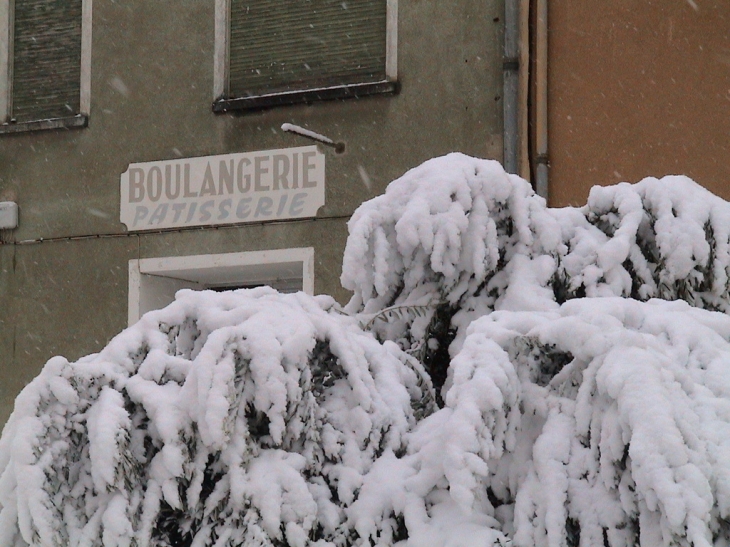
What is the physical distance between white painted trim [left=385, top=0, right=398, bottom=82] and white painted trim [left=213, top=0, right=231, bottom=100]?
5.07 ft

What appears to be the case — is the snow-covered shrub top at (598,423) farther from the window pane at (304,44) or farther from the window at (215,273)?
the window pane at (304,44)

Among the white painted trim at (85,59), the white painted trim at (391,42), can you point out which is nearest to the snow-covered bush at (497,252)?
the white painted trim at (391,42)

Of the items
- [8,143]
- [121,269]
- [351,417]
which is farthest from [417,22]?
[351,417]

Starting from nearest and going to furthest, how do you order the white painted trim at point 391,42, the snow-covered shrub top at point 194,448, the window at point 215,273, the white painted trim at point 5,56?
the snow-covered shrub top at point 194,448 → the white painted trim at point 391,42 → the window at point 215,273 → the white painted trim at point 5,56

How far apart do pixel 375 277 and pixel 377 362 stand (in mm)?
452

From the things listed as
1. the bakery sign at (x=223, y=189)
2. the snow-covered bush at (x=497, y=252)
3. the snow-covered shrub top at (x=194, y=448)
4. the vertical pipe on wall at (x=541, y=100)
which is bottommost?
the snow-covered shrub top at (x=194, y=448)

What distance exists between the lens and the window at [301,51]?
9305mm

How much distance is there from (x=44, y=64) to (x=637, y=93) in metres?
5.62

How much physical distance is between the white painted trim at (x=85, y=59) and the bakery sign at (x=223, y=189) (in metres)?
0.82

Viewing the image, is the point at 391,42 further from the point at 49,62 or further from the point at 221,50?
the point at 49,62

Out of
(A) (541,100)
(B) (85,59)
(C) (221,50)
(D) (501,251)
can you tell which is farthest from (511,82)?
(D) (501,251)

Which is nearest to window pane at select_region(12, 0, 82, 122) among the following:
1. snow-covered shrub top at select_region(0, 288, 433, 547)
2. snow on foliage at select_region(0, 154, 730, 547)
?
snow on foliage at select_region(0, 154, 730, 547)

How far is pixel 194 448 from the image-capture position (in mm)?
2512

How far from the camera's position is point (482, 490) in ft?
8.12
